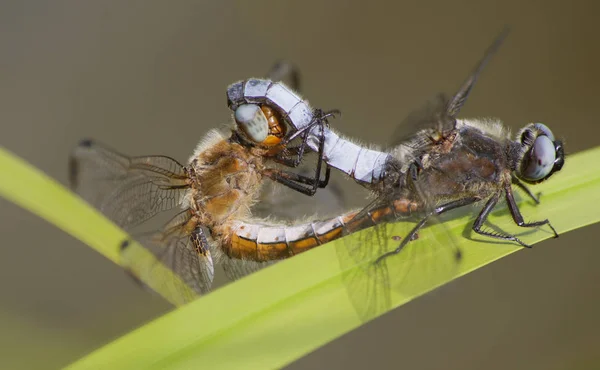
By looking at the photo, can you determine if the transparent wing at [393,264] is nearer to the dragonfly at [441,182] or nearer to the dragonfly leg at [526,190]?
the dragonfly at [441,182]

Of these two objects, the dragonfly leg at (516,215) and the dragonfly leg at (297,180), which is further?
the dragonfly leg at (297,180)

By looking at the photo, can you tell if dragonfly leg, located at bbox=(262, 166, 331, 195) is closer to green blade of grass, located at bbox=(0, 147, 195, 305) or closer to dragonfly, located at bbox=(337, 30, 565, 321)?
dragonfly, located at bbox=(337, 30, 565, 321)

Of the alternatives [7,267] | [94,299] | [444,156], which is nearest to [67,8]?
[7,267]

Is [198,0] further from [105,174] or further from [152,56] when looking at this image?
[105,174]

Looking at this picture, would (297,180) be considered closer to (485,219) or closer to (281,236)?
(281,236)

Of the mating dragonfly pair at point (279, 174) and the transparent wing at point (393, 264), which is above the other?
the mating dragonfly pair at point (279, 174)

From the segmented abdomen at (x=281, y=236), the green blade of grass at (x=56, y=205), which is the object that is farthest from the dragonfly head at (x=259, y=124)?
the green blade of grass at (x=56, y=205)
